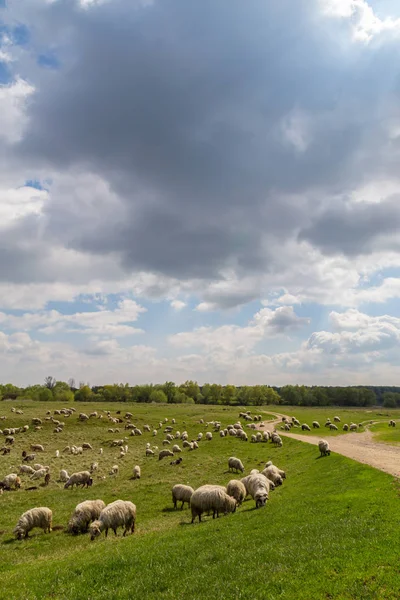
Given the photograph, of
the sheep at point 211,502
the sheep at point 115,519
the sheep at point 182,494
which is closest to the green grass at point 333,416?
the sheep at point 182,494

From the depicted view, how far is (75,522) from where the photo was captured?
22359 millimetres

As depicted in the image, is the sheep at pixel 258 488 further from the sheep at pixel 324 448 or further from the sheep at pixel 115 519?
the sheep at pixel 324 448

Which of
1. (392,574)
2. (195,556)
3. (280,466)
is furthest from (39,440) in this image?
(392,574)

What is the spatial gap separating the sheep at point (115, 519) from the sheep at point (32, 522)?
12.7 ft

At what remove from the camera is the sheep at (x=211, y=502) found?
74.3 ft

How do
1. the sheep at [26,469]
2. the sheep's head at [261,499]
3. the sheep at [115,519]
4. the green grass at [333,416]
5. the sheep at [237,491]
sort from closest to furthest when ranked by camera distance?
the sheep at [115,519]
the sheep's head at [261,499]
the sheep at [237,491]
the sheep at [26,469]
the green grass at [333,416]

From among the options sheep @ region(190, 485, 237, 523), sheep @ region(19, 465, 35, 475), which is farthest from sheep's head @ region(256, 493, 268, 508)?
sheep @ region(19, 465, 35, 475)

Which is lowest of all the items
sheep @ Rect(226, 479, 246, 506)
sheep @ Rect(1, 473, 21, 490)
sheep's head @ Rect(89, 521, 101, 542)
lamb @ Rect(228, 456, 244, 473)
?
sheep @ Rect(1, 473, 21, 490)

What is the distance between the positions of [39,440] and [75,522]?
44.1 meters

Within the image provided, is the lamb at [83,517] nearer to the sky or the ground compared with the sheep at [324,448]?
nearer to the ground

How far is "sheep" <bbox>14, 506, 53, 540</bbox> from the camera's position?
868 inches

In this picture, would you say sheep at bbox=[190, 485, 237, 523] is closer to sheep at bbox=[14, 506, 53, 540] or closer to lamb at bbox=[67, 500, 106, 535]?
lamb at bbox=[67, 500, 106, 535]

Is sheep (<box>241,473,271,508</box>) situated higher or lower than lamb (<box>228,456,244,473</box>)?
higher

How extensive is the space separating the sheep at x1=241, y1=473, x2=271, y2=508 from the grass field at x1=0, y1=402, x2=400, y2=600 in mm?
594
